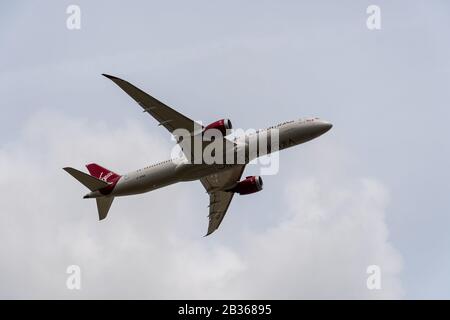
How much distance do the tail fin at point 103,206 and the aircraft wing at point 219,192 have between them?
1184 centimetres

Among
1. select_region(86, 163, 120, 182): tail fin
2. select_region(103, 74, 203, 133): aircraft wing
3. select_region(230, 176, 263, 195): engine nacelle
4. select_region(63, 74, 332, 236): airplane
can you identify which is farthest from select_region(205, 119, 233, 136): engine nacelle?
select_region(86, 163, 120, 182): tail fin

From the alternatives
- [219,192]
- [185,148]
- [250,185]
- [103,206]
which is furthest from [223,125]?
[103,206]

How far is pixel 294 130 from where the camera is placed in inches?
2985

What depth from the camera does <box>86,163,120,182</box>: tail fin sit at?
83.3 metres

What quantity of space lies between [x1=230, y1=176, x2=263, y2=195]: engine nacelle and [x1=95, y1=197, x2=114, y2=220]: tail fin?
1560 centimetres

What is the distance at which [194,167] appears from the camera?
7775 cm

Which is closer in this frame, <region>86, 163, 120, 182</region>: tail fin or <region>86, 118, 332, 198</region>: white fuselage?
<region>86, 118, 332, 198</region>: white fuselage

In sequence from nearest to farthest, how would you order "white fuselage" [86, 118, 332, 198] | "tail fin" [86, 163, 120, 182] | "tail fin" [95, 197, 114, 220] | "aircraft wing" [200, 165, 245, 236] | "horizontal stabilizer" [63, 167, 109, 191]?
"white fuselage" [86, 118, 332, 198], "horizontal stabilizer" [63, 167, 109, 191], "tail fin" [86, 163, 120, 182], "tail fin" [95, 197, 114, 220], "aircraft wing" [200, 165, 245, 236]

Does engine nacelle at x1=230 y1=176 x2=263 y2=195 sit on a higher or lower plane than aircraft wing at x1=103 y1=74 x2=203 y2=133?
lower

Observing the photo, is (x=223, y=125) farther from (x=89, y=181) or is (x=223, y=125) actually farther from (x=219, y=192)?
(x=89, y=181)

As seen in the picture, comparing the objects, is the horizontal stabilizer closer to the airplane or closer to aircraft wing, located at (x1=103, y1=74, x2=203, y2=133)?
the airplane
